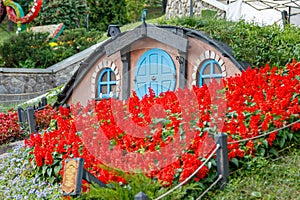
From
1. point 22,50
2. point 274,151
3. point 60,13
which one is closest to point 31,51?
point 22,50

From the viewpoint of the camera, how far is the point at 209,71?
10.8 m

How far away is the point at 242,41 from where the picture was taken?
10508mm

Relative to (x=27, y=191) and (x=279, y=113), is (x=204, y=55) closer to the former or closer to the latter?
(x=279, y=113)

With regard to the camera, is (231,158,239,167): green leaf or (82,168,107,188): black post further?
(231,158,239,167): green leaf

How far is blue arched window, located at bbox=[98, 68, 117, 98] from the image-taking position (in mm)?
12398

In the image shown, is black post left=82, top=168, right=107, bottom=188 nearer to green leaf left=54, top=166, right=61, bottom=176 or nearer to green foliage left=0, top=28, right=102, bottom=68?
green leaf left=54, top=166, right=61, bottom=176

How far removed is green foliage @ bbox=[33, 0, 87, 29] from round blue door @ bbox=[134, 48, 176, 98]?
14.1 meters

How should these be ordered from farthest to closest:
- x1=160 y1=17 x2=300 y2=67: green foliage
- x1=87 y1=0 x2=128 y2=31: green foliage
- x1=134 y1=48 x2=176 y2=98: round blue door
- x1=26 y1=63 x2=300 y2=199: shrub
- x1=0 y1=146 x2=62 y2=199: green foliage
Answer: x1=87 y1=0 x2=128 y2=31: green foliage < x1=134 y1=48 x2=176 y2=98: round blue door < x1=160 y1=17 x2=300 y2=67: green foliage < x1=0 y1=146 x2=62 y2=199: green foliage < x1=26 y1=63 x2=300 y2=199: shrub

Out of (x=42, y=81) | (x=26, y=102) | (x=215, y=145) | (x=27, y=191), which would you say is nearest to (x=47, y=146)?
(x=27, y=191)

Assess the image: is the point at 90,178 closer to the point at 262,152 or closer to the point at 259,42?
the point at 262,152

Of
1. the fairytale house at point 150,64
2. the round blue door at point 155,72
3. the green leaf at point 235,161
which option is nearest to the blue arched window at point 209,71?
the fairytale house at point 150,64

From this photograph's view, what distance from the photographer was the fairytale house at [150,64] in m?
10.6

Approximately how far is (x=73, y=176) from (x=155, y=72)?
590cm

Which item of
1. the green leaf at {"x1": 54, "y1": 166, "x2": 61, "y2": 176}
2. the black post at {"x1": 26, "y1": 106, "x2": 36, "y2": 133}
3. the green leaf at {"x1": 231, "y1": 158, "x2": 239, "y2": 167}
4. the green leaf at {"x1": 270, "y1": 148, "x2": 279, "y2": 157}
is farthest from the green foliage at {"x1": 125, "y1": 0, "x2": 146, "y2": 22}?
the green leaf at {"x1": 231, "y1": 158, "x2": 239, "y2": 167}
